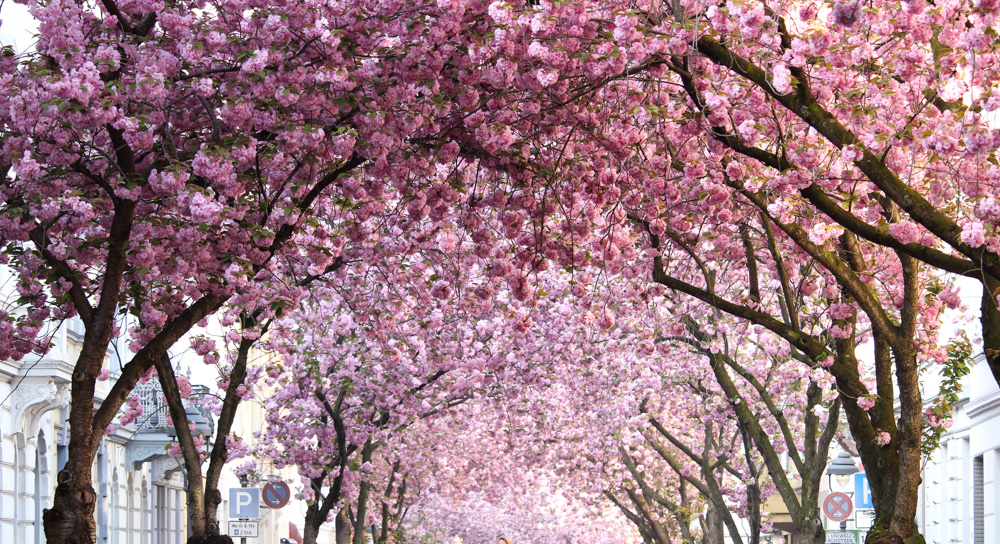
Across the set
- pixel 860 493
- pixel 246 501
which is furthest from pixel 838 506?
pixel 246 501

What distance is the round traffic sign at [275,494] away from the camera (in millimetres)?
23250

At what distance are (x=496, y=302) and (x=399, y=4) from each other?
476 inches

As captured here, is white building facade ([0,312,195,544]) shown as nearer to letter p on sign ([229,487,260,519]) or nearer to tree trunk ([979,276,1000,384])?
letter p on sign ([229,487,260,519])

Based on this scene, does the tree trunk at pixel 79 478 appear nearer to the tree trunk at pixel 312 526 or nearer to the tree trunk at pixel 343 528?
the tree trunk at pixel 312 526

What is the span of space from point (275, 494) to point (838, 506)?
989 centimetres

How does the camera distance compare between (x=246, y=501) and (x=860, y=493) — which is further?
(x=860, y=493)

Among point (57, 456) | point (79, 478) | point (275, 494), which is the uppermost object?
point (79, 478)

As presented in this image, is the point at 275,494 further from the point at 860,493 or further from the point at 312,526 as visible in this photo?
the point at 860,493

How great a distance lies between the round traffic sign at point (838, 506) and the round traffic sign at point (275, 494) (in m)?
9.44

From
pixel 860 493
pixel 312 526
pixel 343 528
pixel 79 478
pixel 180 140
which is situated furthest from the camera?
pixel 343 528

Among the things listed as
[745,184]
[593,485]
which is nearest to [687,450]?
[593,485]

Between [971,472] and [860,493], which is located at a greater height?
[971,472]

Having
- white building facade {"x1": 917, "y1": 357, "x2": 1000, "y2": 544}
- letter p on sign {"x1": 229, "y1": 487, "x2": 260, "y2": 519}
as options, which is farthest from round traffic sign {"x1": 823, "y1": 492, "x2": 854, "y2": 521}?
letter p on sign {"x1": 229, "y1": 487, "x2": 260, "y2": 519}

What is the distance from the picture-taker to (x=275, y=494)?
2338cm
